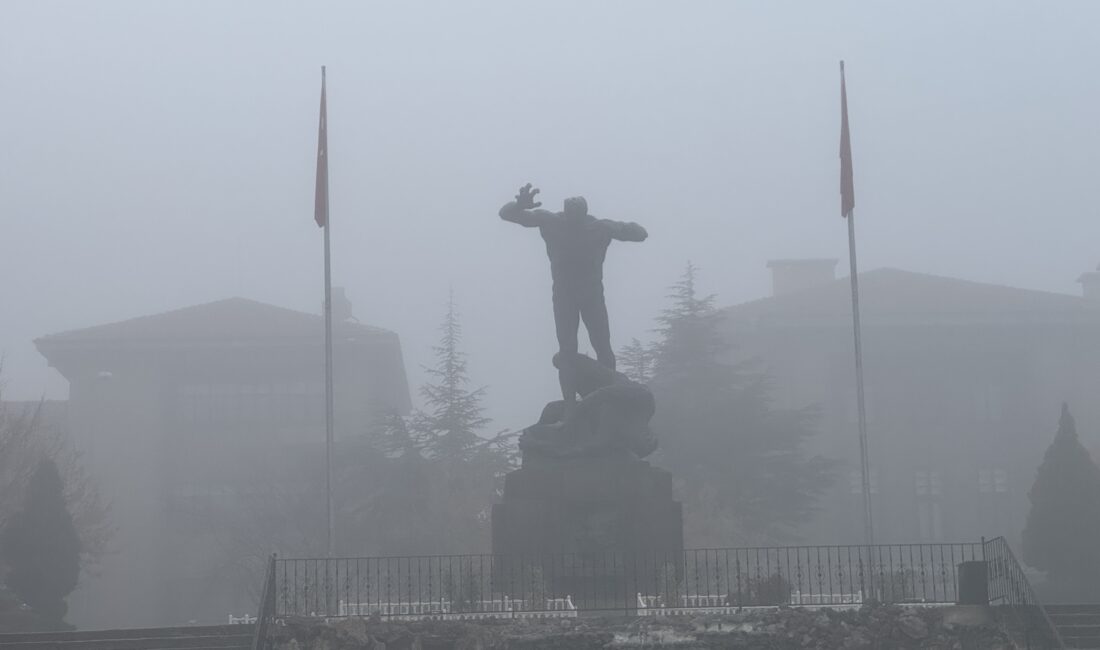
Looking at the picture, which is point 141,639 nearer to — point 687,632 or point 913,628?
point 687,632

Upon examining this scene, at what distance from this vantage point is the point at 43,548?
1054 inches

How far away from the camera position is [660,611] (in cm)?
1669

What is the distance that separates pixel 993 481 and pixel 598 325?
101ft

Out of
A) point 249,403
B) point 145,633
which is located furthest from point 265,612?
point 249,403

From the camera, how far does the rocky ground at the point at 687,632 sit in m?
15.4

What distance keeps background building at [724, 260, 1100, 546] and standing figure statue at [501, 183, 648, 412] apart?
2731cm

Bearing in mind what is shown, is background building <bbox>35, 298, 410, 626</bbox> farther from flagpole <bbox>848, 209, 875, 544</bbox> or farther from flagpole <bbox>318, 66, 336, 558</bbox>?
flagpole <bbox>848, 209, 875, 544</bbox>

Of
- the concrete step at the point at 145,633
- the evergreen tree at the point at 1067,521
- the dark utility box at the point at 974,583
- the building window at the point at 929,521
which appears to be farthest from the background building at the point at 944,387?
the concrete step at the point at 145,633

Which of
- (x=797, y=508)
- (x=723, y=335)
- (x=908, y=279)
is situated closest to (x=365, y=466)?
(x=797, y=508)

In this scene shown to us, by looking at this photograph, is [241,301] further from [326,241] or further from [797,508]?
[326,241]

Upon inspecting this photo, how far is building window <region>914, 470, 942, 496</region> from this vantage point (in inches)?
1857

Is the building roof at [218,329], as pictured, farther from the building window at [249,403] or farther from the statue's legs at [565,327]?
the statue's legs at [565,327]

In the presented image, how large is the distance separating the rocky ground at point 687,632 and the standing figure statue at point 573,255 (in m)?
4.98

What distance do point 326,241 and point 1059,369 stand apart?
106 feet
